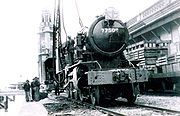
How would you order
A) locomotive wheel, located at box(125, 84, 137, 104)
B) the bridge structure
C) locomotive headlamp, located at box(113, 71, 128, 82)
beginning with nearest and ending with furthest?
locomotive headlamp, located at box(113, 71, 128, 82), locomotive wheel, located at box(125, 84, 137, 104), the bridge structure

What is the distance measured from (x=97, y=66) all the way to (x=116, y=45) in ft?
3.43

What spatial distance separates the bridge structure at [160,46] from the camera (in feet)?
42.9

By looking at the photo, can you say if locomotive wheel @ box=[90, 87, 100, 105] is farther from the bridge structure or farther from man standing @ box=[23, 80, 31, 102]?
man standing @ box=[23, 80, 31, 102]

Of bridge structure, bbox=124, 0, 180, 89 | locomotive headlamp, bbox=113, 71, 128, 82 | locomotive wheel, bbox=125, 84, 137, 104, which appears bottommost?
locomotive wheel, bbox=125, 84, 137, 104

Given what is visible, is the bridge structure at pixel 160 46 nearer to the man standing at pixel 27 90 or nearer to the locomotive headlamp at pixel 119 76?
the locomotive headlamp at pixel 119 76

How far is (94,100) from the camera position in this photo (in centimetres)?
961

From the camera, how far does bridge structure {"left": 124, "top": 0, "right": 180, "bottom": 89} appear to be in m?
13.1

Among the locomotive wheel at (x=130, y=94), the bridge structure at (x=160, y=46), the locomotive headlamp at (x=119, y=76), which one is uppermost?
the bridge structure at (x=160, y=46)

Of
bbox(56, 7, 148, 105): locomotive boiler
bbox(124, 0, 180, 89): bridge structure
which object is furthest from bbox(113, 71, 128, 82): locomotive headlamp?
bbox(124, 0, 180, 89): bridge structure

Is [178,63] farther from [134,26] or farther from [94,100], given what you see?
[134,26]

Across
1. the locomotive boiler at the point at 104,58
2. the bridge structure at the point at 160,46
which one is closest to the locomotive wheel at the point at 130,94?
the locomotive boiler at the point at 104,58

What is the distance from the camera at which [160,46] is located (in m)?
15.3

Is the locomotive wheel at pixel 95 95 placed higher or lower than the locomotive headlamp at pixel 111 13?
lower

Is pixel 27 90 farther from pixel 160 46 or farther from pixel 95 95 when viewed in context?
pixel 160 46
